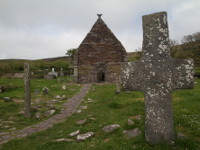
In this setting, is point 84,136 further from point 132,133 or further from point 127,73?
point 127,73

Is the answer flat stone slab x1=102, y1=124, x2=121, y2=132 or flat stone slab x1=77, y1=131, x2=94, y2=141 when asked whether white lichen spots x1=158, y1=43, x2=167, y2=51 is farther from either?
flat stone slab x1=77, y1=131, x2=94, y2=141

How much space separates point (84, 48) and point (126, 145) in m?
23.0

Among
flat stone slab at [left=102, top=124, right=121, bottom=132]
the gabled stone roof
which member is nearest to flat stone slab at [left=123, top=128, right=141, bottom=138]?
flat stone slab at [left=102, top=124, right=121, bottom=132]

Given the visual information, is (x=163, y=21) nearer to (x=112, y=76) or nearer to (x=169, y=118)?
(x=169, y=118)

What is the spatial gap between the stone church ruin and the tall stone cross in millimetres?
22143

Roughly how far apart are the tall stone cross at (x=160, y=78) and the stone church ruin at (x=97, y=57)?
2214 centimetres

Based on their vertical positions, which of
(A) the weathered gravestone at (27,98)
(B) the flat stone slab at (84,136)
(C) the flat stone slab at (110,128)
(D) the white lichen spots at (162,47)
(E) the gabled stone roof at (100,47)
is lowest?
(B) the flat stone slab at (84,136)

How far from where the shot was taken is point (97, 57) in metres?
26.6

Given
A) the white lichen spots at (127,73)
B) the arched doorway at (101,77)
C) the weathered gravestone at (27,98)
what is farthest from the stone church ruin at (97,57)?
the white lichen spots at (127,73)

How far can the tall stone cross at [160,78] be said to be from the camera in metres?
4.32

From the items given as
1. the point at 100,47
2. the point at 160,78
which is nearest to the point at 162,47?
the point at 160,78

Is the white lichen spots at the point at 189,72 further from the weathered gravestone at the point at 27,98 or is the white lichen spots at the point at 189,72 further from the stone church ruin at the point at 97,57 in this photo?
the stone church ruin at the point at 97,57

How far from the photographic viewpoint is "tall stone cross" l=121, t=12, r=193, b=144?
4316mm

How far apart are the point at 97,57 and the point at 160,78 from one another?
73.8 ft
